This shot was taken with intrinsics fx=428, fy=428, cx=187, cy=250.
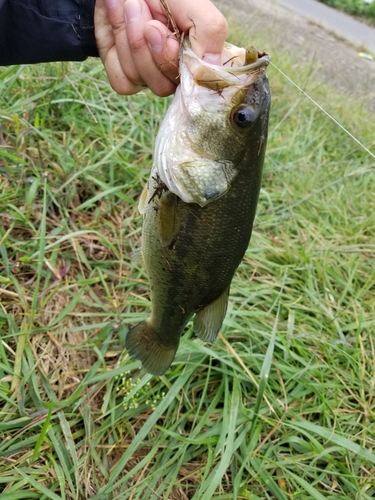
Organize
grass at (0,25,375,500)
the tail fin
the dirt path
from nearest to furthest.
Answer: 1. the tail fin
2. grass at (0,25,375,500)
3. the dirt path

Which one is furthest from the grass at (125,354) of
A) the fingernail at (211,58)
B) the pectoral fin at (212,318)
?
the fingernail at (211,58)

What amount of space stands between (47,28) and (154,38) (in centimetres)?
62

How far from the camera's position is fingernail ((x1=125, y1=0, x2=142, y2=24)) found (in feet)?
4.81

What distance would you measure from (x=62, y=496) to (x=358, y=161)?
13.7 ft

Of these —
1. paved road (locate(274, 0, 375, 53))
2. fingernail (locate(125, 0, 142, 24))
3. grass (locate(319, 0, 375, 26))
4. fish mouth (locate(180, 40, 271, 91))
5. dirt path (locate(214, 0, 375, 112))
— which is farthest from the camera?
grass (locate(319, 0, 375, 26))

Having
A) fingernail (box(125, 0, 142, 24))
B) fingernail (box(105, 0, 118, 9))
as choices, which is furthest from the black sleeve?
fingernail (box(125, 0, 142, 24))

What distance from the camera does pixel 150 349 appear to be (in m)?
1.86

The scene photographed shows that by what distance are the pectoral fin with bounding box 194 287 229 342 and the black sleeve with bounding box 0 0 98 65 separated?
1.16m

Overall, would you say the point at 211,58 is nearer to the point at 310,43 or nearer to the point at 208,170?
the point at 208,170

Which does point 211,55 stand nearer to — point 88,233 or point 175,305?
point 175,305

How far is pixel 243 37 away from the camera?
5.96m

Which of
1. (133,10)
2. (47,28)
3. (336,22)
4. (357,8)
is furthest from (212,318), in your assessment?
(357,8)

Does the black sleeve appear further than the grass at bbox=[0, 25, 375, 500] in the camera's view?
No

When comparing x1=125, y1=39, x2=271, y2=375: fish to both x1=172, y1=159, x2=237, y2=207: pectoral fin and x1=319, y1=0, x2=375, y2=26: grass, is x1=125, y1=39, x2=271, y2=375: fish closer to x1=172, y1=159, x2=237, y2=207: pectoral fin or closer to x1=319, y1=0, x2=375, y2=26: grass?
x1=172, y1=159, x2=237, y2=207: pectoral fin
